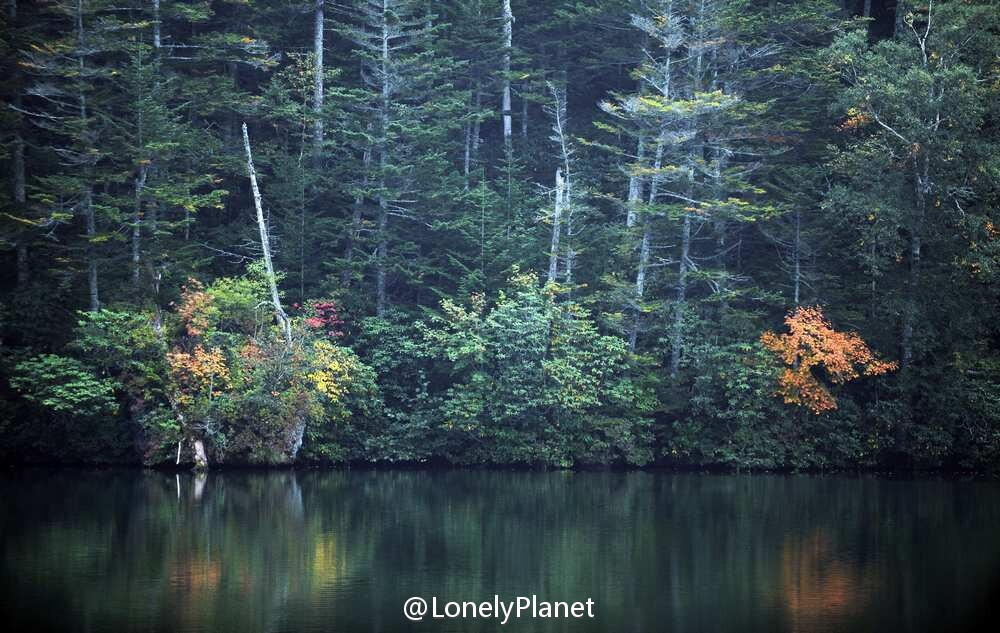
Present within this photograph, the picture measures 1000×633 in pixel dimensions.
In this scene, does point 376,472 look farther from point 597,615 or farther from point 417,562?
point 597,615

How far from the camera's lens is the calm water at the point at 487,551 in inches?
557

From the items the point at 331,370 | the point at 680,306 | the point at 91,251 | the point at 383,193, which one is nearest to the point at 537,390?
the point at 680,306

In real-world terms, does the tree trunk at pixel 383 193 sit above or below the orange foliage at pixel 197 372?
above

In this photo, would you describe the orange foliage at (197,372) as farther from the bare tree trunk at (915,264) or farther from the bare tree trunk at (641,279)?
the bare tree trunk at (915,264)

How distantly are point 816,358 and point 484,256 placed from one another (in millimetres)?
10249

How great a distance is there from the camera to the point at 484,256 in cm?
3238

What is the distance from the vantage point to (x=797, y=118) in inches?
1292

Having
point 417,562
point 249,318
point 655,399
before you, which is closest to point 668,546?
point 417,562

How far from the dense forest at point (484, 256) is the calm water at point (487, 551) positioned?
8.10 feet

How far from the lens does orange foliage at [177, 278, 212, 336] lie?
92.4ft

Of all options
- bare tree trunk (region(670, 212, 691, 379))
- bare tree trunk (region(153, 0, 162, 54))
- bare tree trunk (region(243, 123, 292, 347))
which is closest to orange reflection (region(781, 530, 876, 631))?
bare tree trunk (region(670, 212, 691, 379))

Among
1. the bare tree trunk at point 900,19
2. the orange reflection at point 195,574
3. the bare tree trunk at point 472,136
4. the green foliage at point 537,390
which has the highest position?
the bare tree trunk at point 900,19

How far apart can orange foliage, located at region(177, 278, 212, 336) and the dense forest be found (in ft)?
0.40

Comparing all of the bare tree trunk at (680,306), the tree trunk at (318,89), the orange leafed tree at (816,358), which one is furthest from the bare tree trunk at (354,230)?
the orange leafed tree at (816,358)
